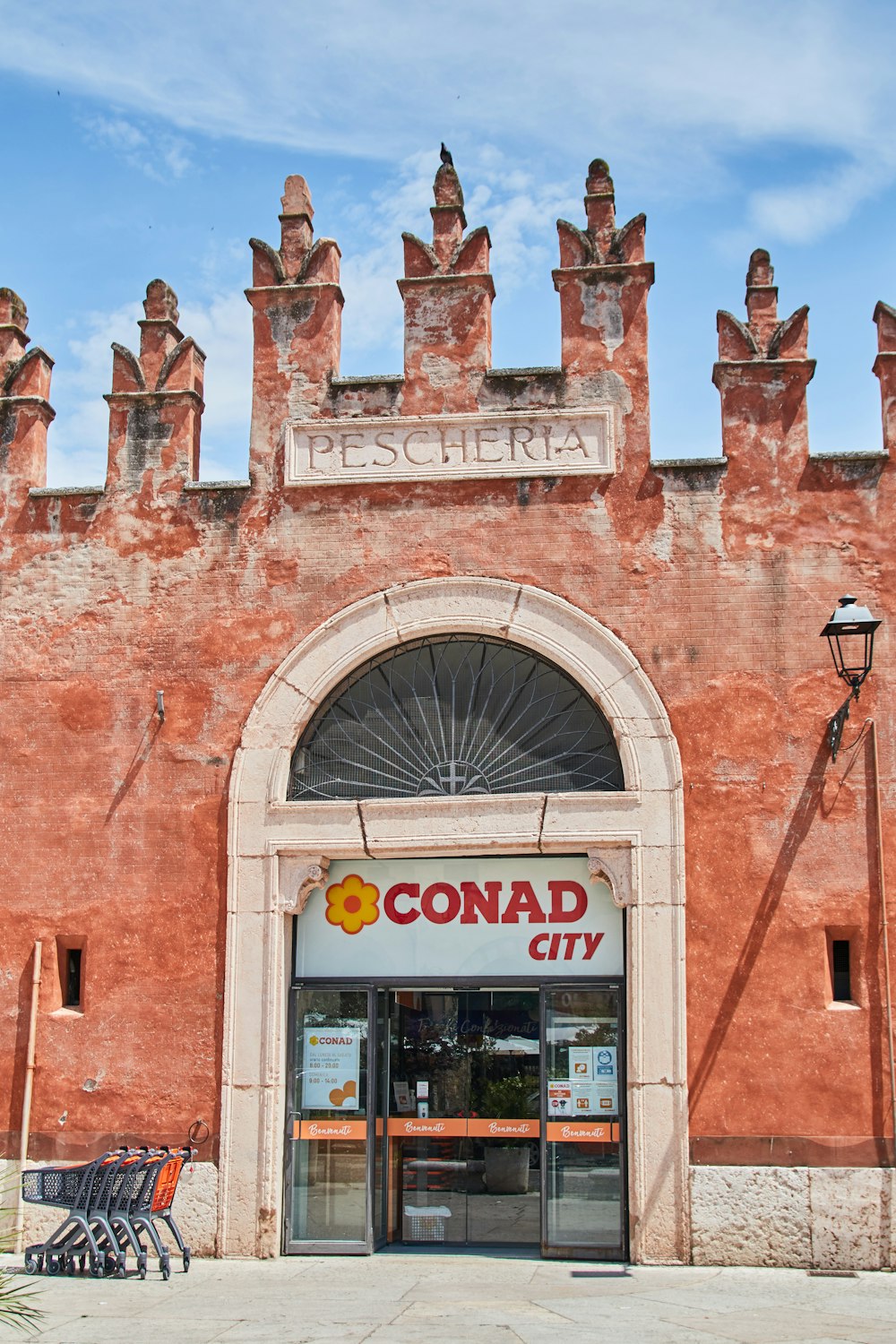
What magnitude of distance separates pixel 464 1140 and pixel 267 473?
5515mm

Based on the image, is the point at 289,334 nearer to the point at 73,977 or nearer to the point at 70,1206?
the point at 73,977

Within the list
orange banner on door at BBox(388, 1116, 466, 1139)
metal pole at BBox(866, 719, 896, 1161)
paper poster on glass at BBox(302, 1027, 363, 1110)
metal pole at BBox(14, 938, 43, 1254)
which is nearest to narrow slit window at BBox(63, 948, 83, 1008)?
metal pole at BBox(14, 938, 43, 1254)

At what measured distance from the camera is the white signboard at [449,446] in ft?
36.4

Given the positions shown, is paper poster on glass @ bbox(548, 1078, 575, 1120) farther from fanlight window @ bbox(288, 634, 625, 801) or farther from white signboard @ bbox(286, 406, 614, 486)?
white signboard @ bbox(286, 406, 614, 486)

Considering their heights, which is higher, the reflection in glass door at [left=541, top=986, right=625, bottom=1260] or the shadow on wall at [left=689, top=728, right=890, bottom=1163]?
the shadow on wall at [left=689, top=728, right=890, bottom=1163]

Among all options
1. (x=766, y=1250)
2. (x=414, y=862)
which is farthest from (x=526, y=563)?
(x=766, y=1250)

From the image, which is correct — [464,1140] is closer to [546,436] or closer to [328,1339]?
[328,1339]

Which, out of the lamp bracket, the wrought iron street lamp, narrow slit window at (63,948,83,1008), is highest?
the wrought iron street lamp

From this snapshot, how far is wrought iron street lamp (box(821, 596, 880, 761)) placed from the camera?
31.6 feet

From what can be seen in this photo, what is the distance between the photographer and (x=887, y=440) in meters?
10.9

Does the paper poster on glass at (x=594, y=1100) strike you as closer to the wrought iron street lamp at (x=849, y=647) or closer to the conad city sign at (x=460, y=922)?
the conad city sign at (x=460, y=922)

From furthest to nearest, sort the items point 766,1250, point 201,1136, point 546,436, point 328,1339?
1. point 546,436
2. point 201,1136
3. point 766,1250
4. point 328,1339

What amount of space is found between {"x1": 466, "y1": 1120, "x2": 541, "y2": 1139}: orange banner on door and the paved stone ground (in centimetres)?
85

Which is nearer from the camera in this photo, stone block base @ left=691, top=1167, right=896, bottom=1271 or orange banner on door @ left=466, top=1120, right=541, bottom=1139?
stone block base @ left=691, top=1167, right=896, bottom=1271
